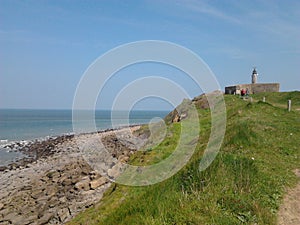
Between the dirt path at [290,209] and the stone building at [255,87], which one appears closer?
the dirt path at [290,209]

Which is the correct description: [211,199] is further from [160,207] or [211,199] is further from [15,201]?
[15,201]

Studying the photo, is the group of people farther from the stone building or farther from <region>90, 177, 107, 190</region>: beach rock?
<region>90, 177, 107, 190</region>: beach rock

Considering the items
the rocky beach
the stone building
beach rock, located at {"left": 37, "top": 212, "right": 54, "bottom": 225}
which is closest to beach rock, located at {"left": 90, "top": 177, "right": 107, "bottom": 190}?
the rocky beach

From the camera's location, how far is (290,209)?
6.41m

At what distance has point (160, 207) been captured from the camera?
5711 millimetres

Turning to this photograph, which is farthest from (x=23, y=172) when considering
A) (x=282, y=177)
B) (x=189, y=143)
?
(x=282, y=177)

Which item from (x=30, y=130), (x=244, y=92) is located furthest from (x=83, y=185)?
(x=30, y=130)

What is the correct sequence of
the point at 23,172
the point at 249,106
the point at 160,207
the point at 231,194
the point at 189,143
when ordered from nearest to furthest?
1. the point at 160,207
2. the point at 231,194
3. the point at 189,143
4. the point at 249,106
5. the point at 23,172

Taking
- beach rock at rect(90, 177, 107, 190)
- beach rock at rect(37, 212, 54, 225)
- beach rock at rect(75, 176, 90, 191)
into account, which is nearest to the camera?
beach rock at rect(37, 212, 54, 225)

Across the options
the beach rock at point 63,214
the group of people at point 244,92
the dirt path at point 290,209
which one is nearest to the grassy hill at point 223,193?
the dirt path at point 290,209

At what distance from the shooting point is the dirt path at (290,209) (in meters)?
5.97

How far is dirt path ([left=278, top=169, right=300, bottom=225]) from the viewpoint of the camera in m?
5.97

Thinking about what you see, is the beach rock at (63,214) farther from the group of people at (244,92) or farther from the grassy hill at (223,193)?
the group of people at (244,92)

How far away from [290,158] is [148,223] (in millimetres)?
6374
